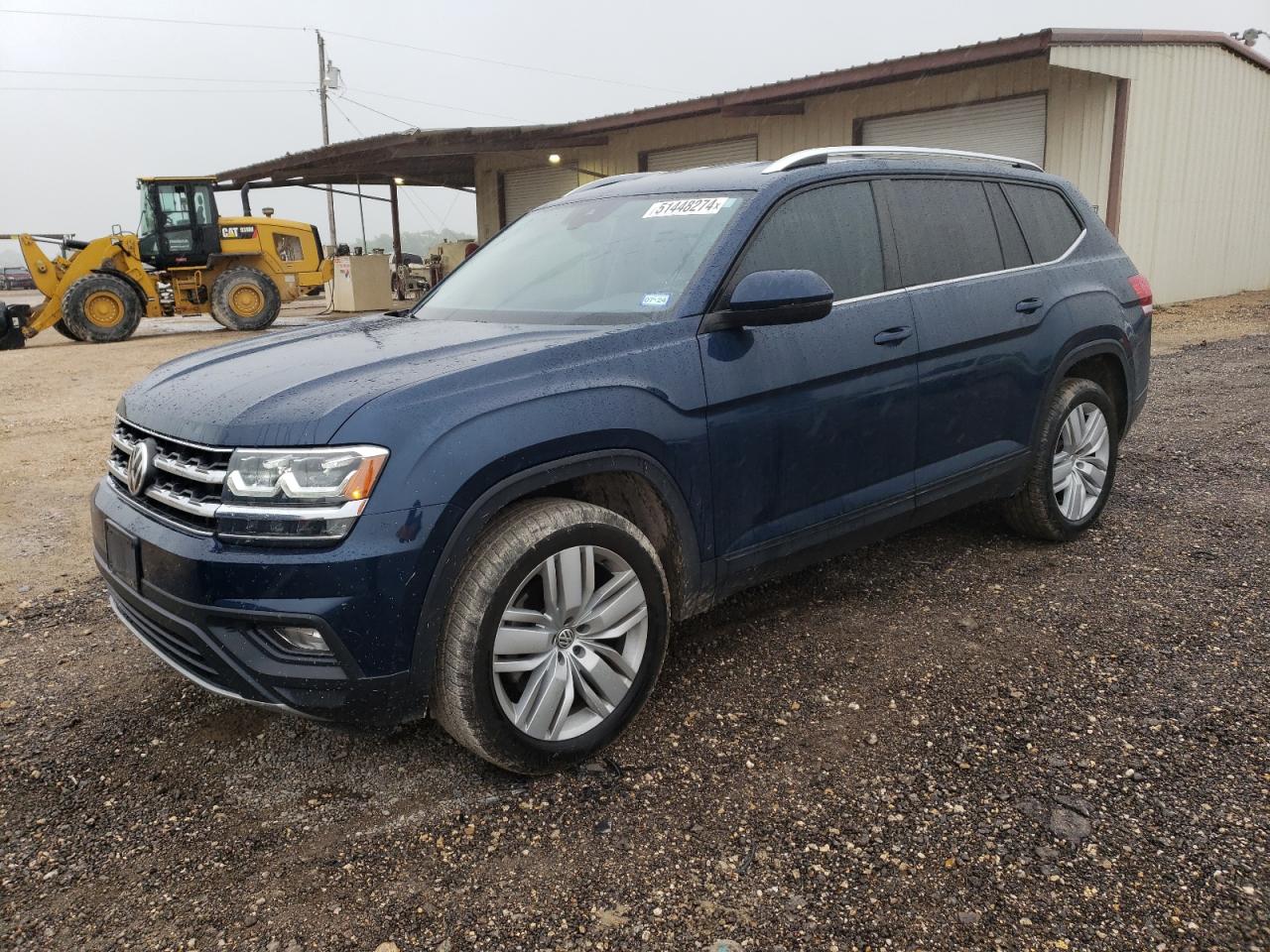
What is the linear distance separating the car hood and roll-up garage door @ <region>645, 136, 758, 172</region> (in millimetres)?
15299

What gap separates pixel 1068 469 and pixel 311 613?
11.9 feet

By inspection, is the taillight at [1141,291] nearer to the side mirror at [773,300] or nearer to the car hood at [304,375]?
the side mirror at [773,300]

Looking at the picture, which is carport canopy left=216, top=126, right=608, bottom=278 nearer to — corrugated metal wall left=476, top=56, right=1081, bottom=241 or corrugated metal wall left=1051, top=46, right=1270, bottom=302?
corrugated metal wall left=476, top=56, right=1081, bottom=241

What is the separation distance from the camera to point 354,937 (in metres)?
2.25

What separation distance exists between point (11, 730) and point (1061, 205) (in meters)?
4.91

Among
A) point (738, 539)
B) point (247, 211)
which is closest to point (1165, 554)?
point (738, 539)

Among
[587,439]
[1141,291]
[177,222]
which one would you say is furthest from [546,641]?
[177,222]

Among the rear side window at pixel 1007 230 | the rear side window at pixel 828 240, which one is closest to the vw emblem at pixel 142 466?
the rear side window at pixel 828 240

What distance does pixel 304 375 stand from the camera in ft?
9.22

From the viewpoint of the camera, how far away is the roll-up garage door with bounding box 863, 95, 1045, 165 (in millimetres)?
14484

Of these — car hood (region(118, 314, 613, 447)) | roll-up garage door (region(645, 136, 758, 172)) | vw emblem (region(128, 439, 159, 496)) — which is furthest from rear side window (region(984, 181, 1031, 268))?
roll-up garage door (region(645, 136, 758, 172))

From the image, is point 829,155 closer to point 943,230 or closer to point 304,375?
point 943,230

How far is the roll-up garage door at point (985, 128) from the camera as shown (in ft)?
47.5

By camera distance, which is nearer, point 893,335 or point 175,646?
point 175,646
